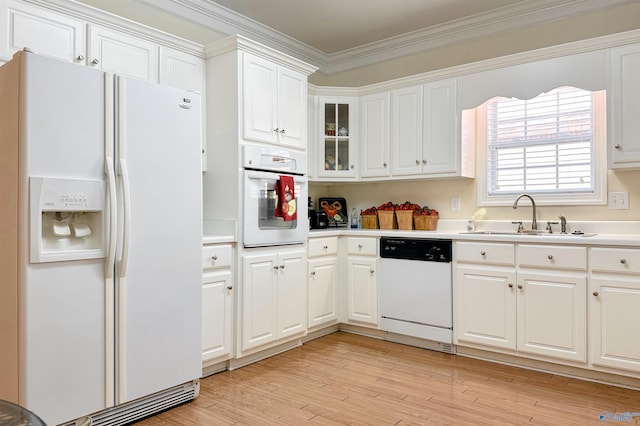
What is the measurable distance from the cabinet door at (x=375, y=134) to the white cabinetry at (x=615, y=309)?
187 centimetres

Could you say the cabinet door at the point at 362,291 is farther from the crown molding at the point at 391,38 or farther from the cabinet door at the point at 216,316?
the crown molding at the point at 391,38

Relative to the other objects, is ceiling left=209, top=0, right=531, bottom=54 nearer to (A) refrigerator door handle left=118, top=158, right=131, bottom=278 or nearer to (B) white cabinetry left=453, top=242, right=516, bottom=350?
(B) white cabinetry left=453, top=242, right=516, bottom=350

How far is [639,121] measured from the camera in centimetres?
293

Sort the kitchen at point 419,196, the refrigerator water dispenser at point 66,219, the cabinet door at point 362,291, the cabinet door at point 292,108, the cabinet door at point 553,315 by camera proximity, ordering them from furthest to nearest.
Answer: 1. the cabinet door at point 362,291
2. the cabinet door at point 292,108
3. the kitchen at point 419,196
4. the cabinet door at point 553,315
5. the refrigerator water dispenser at point 66,219

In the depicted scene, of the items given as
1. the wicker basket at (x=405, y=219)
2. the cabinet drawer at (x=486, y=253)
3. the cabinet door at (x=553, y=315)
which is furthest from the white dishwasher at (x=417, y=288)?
the cabinet door at (x=553, y=315)

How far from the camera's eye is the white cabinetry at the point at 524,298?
288cm

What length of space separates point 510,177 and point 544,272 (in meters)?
1.03

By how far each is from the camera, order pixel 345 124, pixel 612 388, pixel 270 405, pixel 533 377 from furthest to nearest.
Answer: pixel 345 124 < pixel 533 377 < pixel 612 388 < pixel 270 405

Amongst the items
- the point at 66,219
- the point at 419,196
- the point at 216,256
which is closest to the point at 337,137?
the point at 419,196

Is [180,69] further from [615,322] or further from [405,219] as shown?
[615,322]

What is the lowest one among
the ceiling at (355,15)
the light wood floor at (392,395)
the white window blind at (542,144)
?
the light wood floor at (392,395)

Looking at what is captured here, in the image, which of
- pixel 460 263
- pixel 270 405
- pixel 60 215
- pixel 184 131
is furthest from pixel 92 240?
pixel 460 263

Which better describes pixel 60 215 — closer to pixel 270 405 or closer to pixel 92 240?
pixel 92 240

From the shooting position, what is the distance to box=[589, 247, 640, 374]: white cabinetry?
2.69 m
